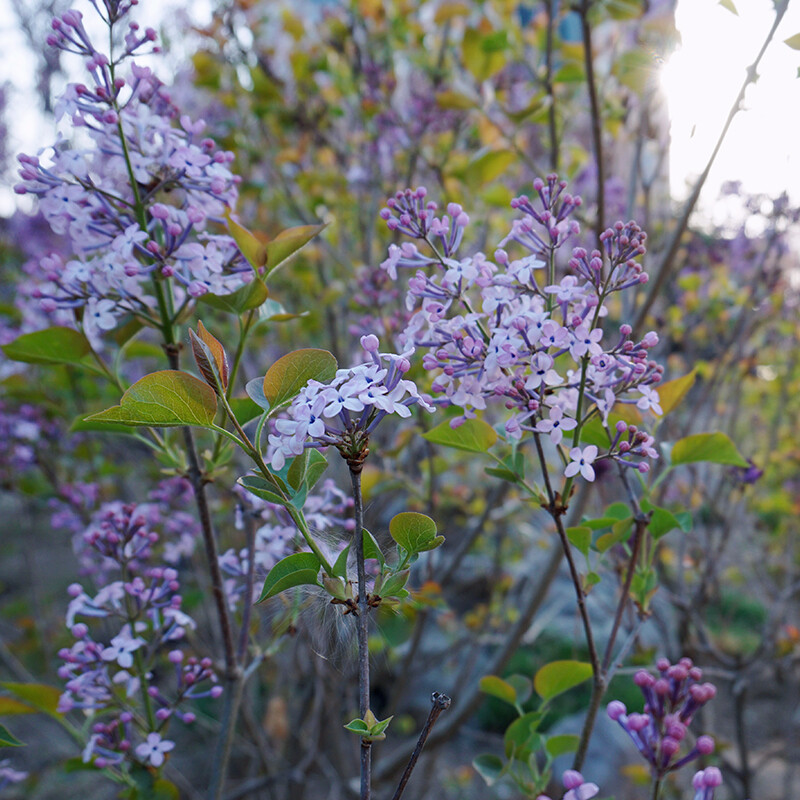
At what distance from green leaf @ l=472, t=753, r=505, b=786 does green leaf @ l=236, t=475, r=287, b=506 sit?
64 cm

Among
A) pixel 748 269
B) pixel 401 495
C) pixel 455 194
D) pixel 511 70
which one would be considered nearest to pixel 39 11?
pixel 511 70

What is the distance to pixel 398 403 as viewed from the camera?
0.74 meters

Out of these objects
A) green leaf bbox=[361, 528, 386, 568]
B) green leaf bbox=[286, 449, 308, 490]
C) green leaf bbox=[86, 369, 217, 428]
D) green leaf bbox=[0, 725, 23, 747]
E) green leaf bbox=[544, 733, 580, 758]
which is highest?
green leaf bbox=[86, 369, 217, 428]

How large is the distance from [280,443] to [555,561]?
3.98ft

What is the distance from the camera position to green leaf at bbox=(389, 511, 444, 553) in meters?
0.76

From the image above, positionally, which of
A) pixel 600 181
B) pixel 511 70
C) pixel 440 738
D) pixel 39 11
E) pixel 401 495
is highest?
pixel 39 11

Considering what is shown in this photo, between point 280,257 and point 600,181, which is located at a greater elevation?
point 600,181

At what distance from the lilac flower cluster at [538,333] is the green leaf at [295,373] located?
0.37 ft

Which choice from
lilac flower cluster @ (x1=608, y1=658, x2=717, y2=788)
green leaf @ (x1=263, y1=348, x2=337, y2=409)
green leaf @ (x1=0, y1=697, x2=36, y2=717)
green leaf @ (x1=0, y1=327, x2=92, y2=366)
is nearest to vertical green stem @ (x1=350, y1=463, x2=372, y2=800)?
green leaf @ (x1=263, y1=348, x2=337, y2=409)

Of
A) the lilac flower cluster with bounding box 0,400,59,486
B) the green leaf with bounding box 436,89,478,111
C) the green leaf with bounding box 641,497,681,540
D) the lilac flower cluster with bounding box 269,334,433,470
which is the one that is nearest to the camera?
the lilac flower cluster with bounding box 269,334,433,470

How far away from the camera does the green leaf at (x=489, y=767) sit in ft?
3.51

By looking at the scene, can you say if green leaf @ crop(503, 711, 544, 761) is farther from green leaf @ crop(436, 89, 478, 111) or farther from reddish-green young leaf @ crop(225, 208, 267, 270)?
green leaf @ crop(436, 89, 478, 111)

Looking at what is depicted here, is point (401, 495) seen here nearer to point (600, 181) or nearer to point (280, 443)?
point (600, 181)

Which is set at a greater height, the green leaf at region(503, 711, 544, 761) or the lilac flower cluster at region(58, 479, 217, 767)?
the lilac flower cluster at region(58, 479, 217, 767)
